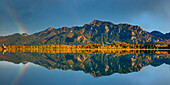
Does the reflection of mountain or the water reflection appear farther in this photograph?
the water reflection

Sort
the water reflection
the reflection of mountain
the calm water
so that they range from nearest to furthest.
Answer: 1. the calm water
2. the reflection of mountain
3. the water reflection

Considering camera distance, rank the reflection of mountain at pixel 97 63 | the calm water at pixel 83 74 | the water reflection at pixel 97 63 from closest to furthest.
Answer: the calm water at pixel 83 74 → the reflection of mountain at pixel 97 63 → the water reflection at pixel 97 63

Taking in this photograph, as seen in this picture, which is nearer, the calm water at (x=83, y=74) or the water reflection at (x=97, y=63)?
the calm water at (x=83, y=74)

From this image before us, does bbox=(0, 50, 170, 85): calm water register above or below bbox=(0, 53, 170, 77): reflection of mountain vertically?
above

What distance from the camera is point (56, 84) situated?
24938mm

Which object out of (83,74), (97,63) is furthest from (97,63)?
(83,74)

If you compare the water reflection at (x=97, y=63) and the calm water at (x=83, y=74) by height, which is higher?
the calm water at (x=83, y=74)

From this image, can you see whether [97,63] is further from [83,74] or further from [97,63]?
[83,74]

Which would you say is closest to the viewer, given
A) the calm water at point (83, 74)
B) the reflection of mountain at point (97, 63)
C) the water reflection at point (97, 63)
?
the calm water at point (83, 74)

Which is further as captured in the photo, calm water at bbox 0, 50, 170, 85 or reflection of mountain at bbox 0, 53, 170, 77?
reflection of mountain at bbox 0, 53, 170, 77

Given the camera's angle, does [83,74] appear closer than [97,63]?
Yes

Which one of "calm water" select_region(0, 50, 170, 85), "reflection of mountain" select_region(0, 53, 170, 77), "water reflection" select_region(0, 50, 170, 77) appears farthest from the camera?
"water reflection" select_region(0, 50, 170, 77)

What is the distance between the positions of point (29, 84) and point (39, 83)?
141 centimetres

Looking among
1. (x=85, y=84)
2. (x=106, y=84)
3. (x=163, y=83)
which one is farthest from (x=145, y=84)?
(x=85, y=84)
